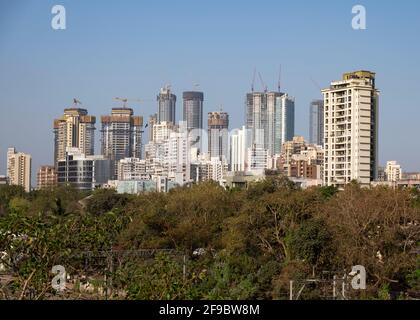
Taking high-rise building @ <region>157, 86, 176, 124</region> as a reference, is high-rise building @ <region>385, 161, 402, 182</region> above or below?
below

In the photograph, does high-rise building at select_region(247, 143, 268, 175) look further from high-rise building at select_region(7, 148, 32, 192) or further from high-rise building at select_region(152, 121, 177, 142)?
high-rise building at select_region(7, 148, 32, 192)

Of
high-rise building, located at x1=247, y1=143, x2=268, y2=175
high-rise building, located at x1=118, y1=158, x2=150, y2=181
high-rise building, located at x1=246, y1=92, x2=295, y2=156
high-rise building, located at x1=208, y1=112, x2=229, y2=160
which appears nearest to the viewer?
high-rise building, located at x1=118, y1=158, x2=150, y2=181

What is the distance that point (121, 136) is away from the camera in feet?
185

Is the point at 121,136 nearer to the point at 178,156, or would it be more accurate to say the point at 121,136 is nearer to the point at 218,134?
the point at 178,156

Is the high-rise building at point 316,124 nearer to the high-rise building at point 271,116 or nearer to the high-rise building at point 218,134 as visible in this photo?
the high-rise building at point 271,116

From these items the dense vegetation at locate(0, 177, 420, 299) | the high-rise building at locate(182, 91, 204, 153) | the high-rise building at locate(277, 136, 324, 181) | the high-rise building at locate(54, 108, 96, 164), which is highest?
the high-rise building at locate(182, 91, 204, 153)

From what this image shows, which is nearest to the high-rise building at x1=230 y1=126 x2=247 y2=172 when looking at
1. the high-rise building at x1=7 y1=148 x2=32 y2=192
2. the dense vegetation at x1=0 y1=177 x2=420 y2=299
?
the high-rise building at x1=7 y1=148 x2=32 y2=192

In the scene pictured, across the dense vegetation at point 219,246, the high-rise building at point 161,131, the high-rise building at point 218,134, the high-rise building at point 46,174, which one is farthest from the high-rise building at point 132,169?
the dense vegetation at point 219,246

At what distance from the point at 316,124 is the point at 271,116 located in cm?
385

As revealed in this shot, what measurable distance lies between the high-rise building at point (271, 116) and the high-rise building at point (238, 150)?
2951 millimetres

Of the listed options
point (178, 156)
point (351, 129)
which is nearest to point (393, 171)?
point (351, 129)

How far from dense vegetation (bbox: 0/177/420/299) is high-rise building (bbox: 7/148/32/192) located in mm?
26556

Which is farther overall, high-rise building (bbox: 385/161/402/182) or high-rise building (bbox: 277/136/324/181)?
high-rise building (bbox: 277/136/324/181)

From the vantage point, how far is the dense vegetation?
3.95 metres
